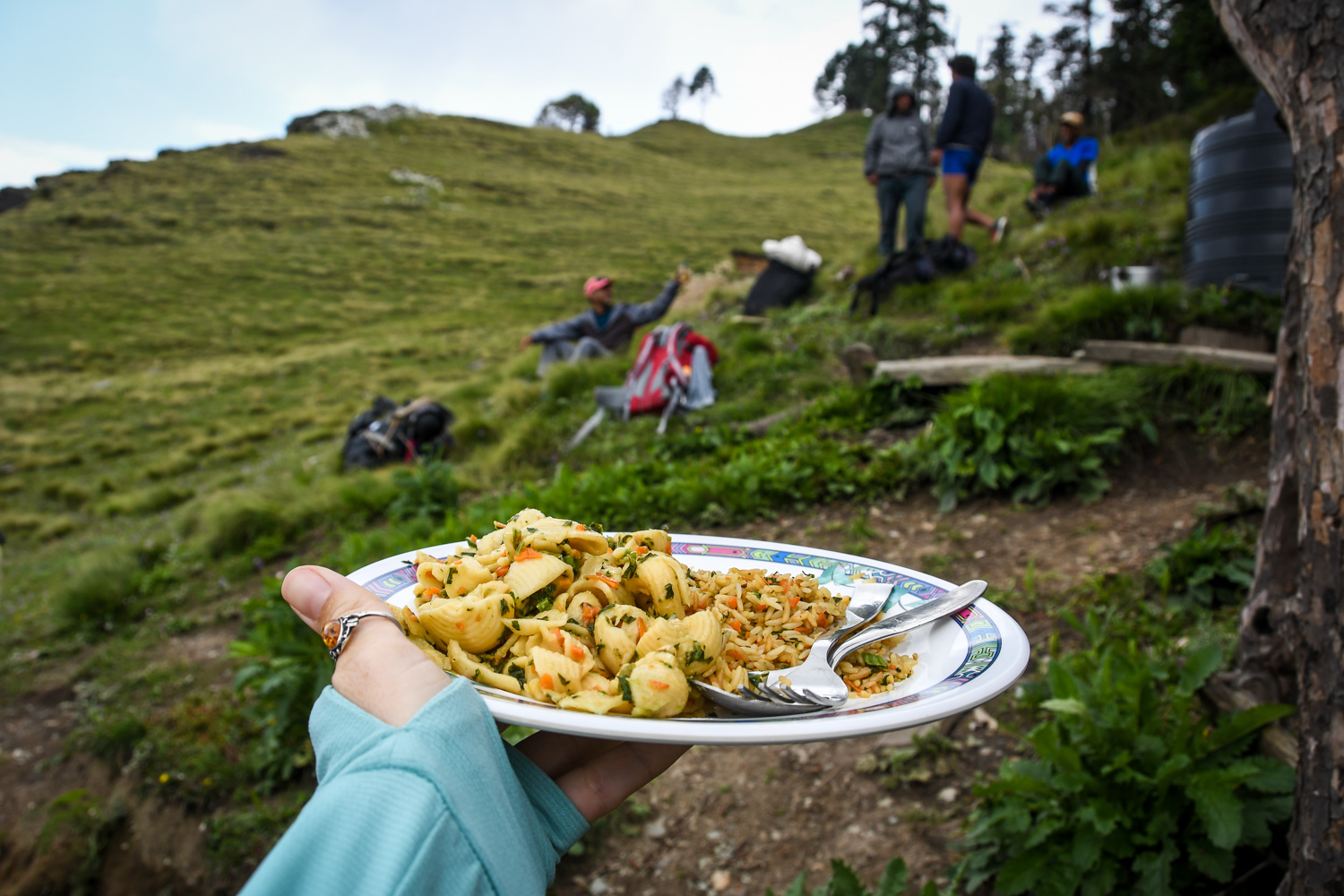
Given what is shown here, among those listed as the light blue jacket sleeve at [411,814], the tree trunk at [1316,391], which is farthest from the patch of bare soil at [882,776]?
the light blue jacket sleeve at [411,814]

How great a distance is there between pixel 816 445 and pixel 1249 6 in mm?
4235

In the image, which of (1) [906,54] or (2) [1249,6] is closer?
(2) [1249,6]

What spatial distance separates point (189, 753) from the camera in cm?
465

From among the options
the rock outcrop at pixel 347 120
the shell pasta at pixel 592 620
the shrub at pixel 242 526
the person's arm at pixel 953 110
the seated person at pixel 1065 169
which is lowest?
the shrub at pixel 242 526

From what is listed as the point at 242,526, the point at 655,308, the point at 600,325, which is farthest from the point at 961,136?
the point at 242,526

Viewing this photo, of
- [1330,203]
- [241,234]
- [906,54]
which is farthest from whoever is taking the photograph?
[906,54]

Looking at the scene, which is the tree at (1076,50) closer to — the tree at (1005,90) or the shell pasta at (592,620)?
the tree at (1005,90)

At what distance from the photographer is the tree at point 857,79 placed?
214 ft

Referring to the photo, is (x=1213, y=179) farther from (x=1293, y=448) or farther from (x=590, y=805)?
(x=590, y=805)

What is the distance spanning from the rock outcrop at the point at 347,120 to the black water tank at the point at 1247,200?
64826 millimetres

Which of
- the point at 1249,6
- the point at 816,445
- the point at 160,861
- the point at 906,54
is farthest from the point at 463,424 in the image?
the point at 906,54

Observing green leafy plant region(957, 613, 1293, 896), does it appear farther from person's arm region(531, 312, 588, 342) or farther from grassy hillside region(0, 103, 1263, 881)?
person's arm region(531, 312, 588, 342)

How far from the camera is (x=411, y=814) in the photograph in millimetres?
947

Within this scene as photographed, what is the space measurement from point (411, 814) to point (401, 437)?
9.53m
